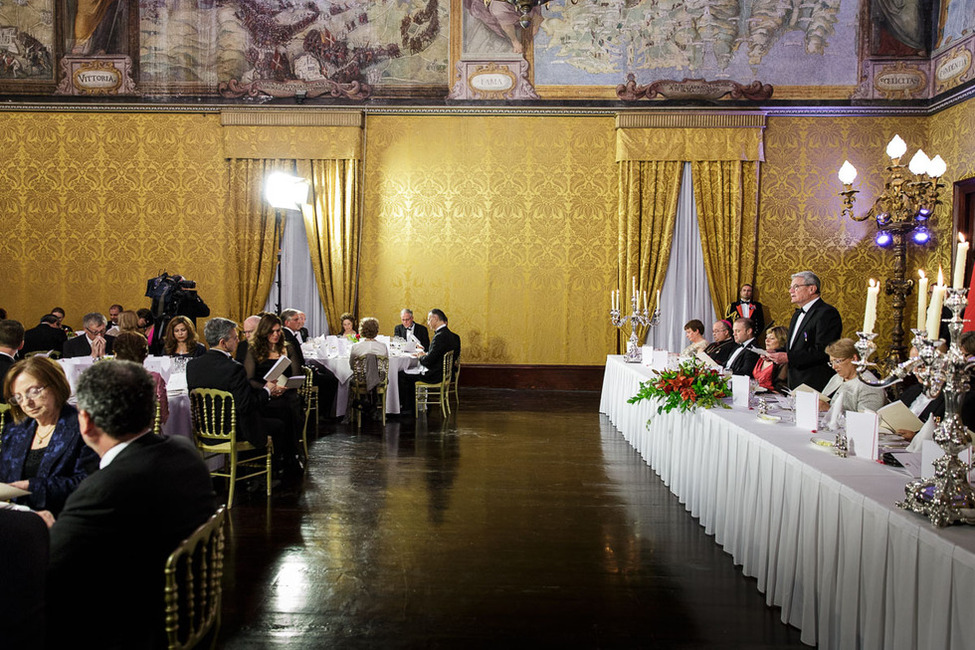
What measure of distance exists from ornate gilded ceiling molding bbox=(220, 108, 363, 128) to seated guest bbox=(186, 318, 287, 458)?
6.81 meters

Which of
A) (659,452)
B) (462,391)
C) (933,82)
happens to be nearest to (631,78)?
(933,82)

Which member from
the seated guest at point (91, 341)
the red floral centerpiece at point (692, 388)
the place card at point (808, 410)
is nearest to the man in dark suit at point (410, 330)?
the seated guest at point (91, 341)

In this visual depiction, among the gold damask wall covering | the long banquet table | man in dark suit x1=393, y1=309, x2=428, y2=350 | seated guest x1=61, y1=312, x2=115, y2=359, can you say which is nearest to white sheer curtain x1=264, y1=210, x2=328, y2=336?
the gold damask wall covering

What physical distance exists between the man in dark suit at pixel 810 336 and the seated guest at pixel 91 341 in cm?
579

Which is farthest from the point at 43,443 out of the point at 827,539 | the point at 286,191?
the point at 286,191

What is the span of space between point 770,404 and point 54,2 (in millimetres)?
12060

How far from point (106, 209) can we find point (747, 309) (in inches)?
399

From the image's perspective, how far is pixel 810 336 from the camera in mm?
5789

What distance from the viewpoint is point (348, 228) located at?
11594 millimetres

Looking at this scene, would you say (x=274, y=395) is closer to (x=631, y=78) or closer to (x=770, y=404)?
(x=770, y=404)

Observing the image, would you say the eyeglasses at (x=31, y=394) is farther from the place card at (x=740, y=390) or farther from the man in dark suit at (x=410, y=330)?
the man in dark suit at (x=410, y=330)

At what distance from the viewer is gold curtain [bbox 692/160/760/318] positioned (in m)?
11.4

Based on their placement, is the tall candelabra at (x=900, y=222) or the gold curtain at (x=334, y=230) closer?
the tall candelabra at (x=900, y=222)

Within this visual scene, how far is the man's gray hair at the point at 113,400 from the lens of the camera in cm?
229
